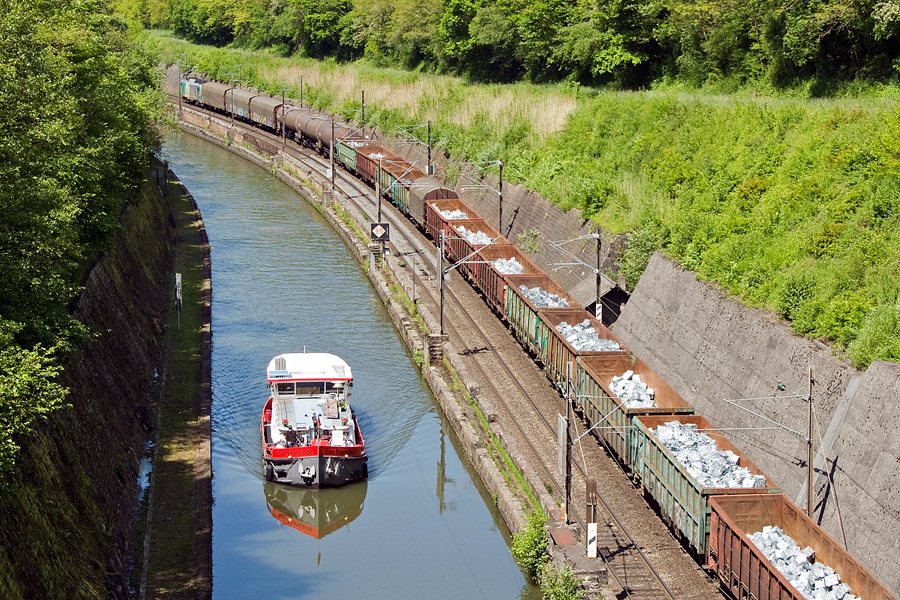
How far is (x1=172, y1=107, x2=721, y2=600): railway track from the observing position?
23361mm

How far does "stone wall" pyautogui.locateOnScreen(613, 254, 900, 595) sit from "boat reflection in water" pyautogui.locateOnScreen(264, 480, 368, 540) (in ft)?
35.4

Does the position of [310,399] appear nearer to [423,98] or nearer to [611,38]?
[611,38]

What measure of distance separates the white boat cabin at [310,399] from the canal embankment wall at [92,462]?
13.0 feet

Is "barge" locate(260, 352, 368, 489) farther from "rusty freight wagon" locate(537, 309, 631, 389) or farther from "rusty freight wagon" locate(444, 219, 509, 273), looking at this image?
"rusty freight wagon" locate(444, 219, 509, 273)

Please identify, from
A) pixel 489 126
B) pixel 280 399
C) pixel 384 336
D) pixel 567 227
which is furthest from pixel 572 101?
pixel 280 399

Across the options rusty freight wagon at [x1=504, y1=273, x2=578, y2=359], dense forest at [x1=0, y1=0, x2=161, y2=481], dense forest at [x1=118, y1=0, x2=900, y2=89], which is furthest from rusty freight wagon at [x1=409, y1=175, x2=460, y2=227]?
dense forest at [x1=0, y1=0, x2=161, y2=481]

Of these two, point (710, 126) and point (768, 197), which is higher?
point (710, 126)

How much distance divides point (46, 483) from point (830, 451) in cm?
1758

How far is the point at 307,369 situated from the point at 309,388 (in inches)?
31.1

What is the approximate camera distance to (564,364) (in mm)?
32656

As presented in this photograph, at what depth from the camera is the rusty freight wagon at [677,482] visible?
74.2ft

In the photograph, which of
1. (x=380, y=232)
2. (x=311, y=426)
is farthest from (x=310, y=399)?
(x=380, y=232)

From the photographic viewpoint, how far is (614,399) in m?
28.4

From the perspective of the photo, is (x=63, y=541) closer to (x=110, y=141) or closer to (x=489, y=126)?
(x=110, y=141)
